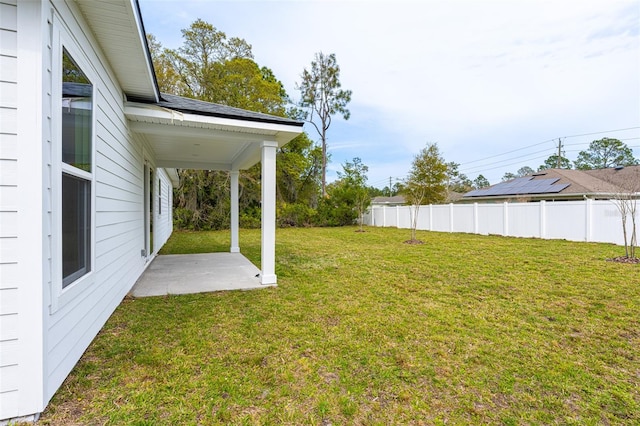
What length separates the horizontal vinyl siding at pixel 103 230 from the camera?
2174mm

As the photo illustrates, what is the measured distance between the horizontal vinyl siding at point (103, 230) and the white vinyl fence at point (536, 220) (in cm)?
1269

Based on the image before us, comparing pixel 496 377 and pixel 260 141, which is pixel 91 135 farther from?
pixel 496 377

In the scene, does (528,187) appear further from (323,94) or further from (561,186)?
(323,94)

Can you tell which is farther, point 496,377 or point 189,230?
point 189,230

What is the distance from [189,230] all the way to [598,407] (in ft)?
56.4

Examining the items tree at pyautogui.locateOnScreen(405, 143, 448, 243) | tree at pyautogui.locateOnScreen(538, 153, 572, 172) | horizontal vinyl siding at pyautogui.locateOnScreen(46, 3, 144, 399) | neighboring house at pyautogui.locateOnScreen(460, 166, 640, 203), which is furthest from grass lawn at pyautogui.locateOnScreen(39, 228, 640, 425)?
tree at pyautogui.locateOnScreen(538, 153, 572, 172)

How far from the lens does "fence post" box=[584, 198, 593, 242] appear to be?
9.85 meters

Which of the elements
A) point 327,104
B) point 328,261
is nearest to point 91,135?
point 328,261

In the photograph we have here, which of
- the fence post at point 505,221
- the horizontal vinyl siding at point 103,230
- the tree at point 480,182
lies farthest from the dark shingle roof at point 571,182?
the tree at point 480,182

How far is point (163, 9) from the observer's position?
9.29 metres

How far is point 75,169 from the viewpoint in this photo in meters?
2.40

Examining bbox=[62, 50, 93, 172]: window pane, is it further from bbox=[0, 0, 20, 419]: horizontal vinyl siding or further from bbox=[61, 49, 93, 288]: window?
bbox=[0, 0, 20, 419]: horizontal vinyl siding

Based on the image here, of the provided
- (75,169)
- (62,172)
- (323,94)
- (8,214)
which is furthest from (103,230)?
(323,94)

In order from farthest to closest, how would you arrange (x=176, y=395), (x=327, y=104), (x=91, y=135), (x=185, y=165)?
(x=327, y=104) → (x=185, y=165) → (x=91, y=135) → (x=176, y=395)
